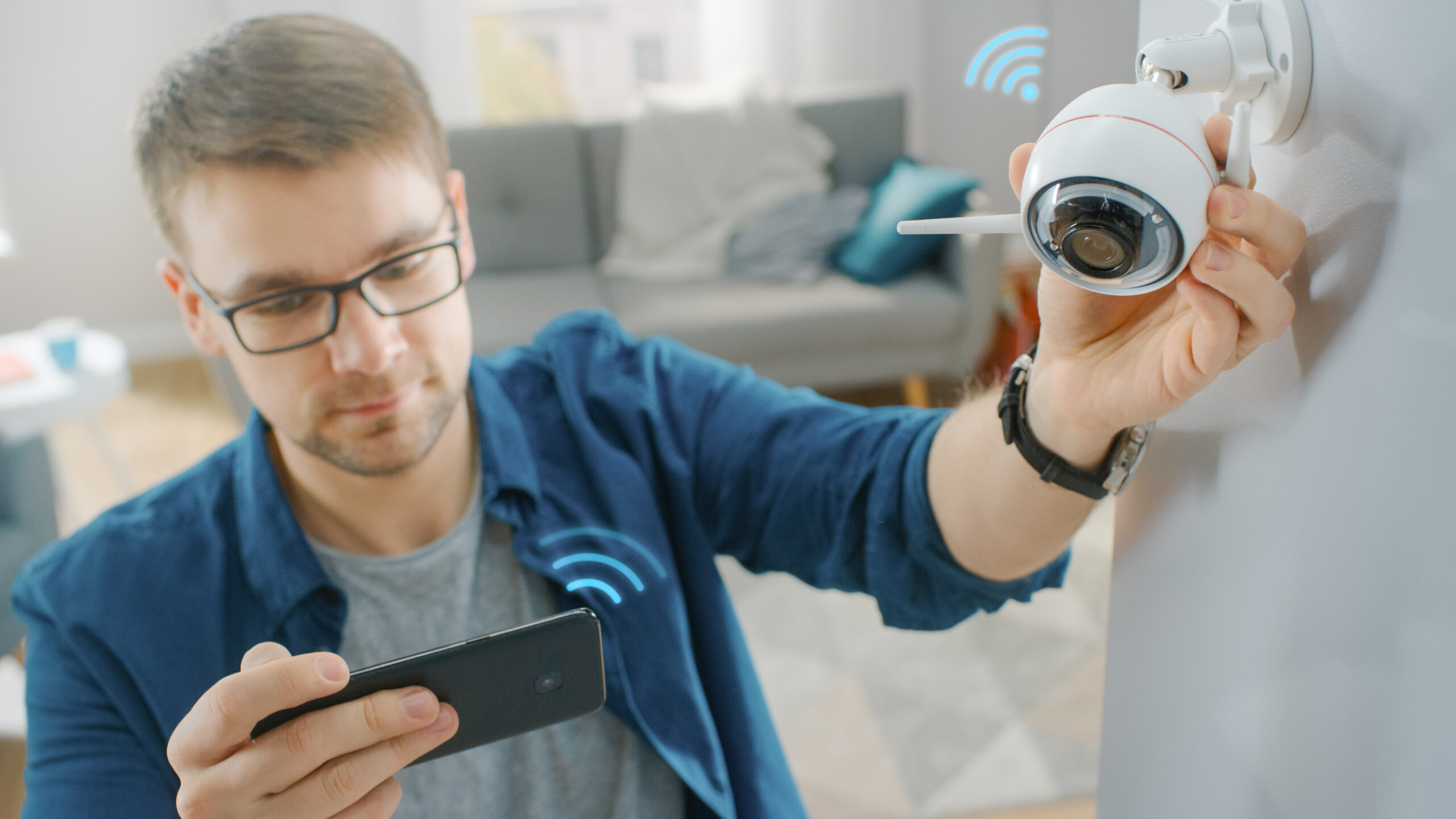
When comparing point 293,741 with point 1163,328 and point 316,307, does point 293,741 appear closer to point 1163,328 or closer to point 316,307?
point 316,307

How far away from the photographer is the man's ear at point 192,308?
756 millimetres

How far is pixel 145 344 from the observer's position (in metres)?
3.24

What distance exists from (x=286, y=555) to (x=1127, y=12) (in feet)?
2.02

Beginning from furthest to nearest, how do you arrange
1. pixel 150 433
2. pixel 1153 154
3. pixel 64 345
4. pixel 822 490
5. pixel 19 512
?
pixel 150 433, pixel 64 345, pixel 19 512, pixel 822 490, pixel 1153 154

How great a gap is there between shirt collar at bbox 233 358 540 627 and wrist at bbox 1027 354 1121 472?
1.25ft

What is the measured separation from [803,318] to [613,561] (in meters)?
1.62

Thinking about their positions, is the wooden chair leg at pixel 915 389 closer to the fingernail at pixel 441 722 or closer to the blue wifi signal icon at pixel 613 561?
the blue wifi signal icon at pixel 613 561

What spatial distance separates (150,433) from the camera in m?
2.75

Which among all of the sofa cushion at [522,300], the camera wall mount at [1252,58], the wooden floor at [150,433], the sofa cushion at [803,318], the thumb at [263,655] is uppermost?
the camera wall mount at [1252,58]

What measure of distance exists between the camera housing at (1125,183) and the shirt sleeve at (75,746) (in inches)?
23.2

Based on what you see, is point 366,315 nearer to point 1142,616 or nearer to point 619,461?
point 619,461

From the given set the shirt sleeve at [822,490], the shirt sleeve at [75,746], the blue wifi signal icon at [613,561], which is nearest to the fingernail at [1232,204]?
the shirt sleeve at [822,490]

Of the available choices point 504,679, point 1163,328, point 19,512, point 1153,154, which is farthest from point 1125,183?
point 19,512

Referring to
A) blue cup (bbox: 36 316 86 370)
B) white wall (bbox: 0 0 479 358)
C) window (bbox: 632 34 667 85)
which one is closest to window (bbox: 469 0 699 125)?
window (bbox: 632 34 667 85)
